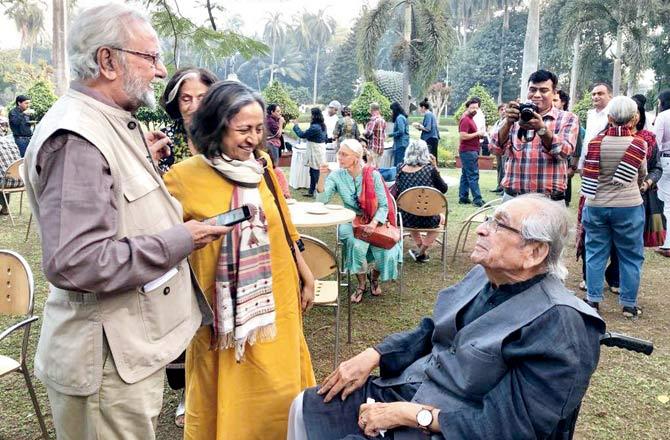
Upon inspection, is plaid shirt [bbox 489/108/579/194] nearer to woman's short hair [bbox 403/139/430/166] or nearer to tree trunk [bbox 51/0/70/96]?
woman's short hair [bbox 403/139/430/166]

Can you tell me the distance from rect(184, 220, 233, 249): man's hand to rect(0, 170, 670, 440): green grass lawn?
1327mm

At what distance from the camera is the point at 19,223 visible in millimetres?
7742

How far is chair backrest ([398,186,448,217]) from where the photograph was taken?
546 centimetres

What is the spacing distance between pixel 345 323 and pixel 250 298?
2.47 metres

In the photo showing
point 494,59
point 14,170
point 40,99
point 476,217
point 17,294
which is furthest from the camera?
point 494,59

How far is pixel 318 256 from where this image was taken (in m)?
3.18

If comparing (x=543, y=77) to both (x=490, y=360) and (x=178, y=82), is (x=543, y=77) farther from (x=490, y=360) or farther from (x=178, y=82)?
(x=490, y=360)

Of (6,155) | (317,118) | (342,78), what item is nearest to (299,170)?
(317,118)

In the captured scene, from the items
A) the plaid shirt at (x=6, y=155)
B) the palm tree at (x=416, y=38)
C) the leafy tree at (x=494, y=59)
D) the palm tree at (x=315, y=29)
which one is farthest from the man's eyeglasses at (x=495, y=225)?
the palm tree at (x=315, y=29)

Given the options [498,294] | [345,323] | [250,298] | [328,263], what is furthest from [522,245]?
[345,323]

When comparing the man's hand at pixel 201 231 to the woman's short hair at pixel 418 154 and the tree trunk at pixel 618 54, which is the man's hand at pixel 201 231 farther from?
the tree trunk at pixel 618 54

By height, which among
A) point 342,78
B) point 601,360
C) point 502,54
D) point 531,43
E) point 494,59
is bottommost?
point 601,360

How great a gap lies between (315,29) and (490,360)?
76.9 meters

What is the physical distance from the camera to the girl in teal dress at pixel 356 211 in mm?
4719
